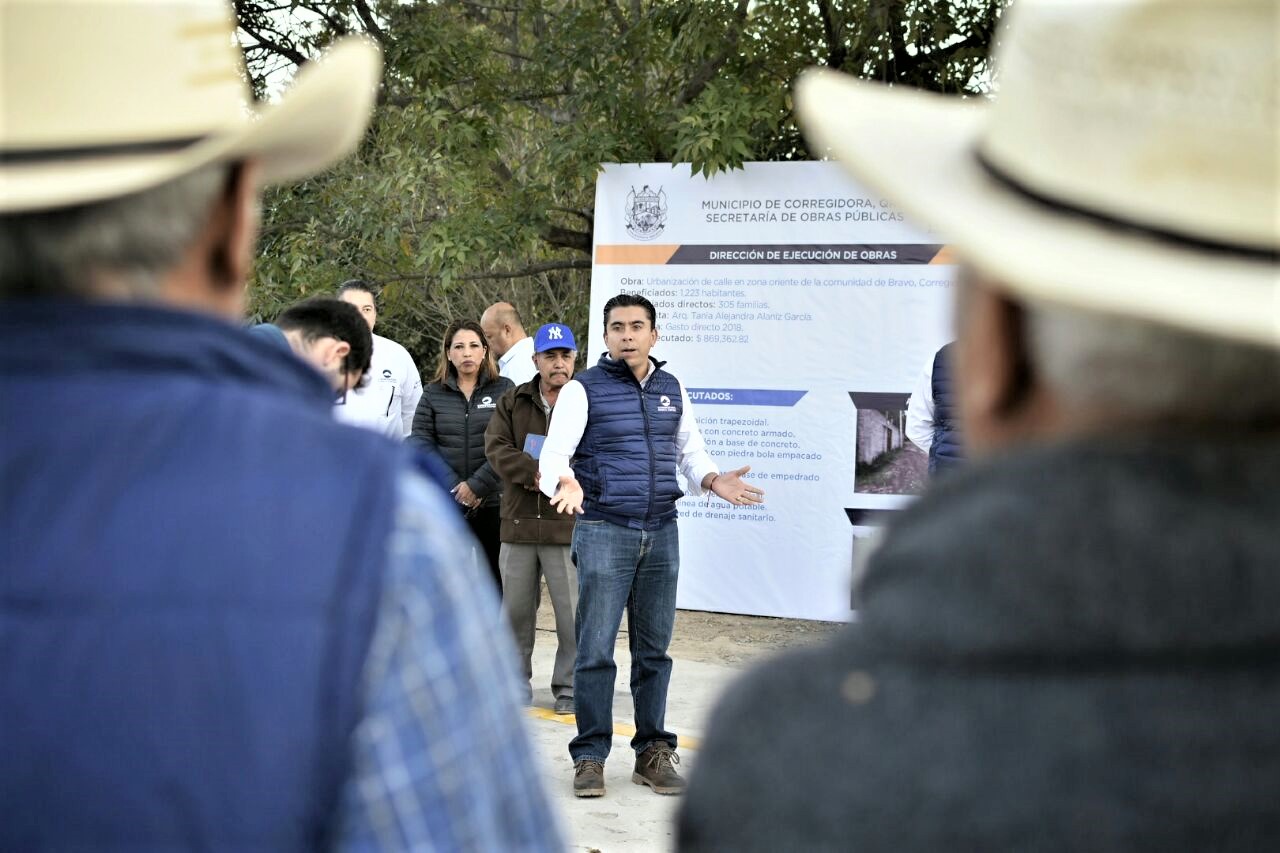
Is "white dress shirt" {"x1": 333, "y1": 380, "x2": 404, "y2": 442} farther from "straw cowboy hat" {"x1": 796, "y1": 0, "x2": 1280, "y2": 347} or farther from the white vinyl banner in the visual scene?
"straw cowboy hat" {"x1": 796, "y1": 0, "x2": 1280, "y2": 347}

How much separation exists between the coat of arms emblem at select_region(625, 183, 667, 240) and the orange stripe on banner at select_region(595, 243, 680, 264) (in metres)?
0.08

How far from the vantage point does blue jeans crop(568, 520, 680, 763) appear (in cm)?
596

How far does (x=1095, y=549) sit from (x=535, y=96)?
9.76 m

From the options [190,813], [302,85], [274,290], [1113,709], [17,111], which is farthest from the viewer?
[274,290]

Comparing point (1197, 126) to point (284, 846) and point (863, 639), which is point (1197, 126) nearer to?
point (863, 639)

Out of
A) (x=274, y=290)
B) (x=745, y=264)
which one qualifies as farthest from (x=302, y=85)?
(x=274, y=290)

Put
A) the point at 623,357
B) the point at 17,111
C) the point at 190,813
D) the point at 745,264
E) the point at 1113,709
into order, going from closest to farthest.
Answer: the point at 1113,709 < the point at 190,813 < the point at 17,111 < the point at 623,357 < the point at 745,264

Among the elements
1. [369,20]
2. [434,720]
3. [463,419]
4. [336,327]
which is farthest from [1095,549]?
[369,20]

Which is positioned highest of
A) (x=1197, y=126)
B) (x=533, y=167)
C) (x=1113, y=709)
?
(x=533, y=167)

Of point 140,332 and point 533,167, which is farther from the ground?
point 533,167

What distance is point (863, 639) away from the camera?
101cm

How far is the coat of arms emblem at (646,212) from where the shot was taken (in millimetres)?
9117

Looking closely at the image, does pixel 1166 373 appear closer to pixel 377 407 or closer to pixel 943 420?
pixel 943 420

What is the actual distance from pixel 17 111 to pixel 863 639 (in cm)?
82
